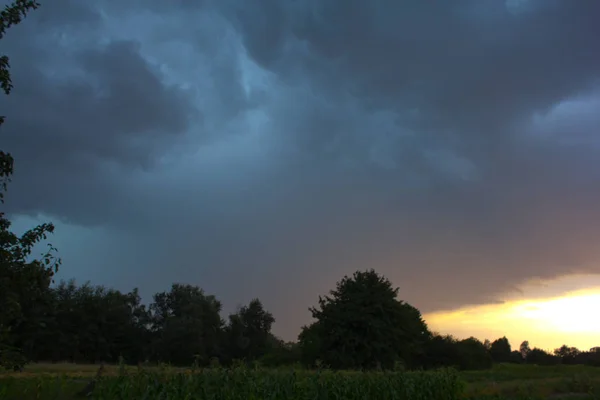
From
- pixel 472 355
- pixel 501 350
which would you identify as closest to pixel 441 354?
pixel 472 355

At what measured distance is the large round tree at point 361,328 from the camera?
205 ft

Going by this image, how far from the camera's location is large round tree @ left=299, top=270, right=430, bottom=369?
62562 millimetres

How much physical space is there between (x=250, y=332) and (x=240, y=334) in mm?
4280

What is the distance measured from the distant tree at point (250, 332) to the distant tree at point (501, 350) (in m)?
55.6

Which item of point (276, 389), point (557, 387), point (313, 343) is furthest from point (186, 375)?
point (313, 343)

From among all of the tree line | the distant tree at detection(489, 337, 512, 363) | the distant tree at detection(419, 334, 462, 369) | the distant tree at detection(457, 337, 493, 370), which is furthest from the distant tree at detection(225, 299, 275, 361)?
the distant tree at detection(489, 337, 512, 363)

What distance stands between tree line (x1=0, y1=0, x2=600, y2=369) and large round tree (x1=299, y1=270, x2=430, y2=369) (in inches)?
5.2

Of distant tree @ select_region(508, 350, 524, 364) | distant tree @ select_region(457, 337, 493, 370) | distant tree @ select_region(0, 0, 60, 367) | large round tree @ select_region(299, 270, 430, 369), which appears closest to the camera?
distant tree @ select_region(0, 0, 60, 367)

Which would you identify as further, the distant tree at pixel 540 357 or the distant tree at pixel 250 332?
the distant tree at pixel 540 357

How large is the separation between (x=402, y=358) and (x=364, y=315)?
26.0ft

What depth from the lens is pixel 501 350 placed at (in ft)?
405

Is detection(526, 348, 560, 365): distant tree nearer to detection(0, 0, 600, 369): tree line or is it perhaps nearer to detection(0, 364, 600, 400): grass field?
detection(0, 0, 600, 369): tree line

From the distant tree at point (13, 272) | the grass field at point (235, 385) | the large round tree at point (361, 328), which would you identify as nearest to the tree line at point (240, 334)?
the large round tree at point (361, 328)

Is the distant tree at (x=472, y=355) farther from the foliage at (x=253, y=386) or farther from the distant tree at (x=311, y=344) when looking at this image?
the foliage at (x=253, y=386)
